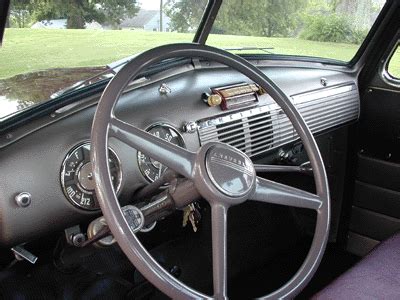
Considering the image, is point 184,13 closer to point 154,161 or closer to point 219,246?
point 154,161


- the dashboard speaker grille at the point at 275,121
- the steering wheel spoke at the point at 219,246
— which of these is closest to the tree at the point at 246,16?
the dashboard speaker grille at the point at 275,121

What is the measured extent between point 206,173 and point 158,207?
6.4 inches

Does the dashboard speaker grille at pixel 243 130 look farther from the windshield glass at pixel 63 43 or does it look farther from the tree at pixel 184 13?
the tree at pixel 184 13

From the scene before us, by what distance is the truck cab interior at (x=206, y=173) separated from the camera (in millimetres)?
1270

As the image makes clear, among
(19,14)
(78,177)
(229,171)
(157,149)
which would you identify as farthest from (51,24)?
(229,171)

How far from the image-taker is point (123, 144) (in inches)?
63.4

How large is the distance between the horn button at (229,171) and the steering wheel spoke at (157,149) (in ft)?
0.16

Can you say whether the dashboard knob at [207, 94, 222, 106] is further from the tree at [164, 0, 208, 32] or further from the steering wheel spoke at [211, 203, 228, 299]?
the steering wheel spoke at [211, 203, 228, 299]

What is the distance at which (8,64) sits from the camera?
1715 millimetres

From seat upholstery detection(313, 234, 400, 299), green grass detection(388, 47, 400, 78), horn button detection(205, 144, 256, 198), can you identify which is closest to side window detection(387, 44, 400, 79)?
green grass detection(388, 47, 400, 78)

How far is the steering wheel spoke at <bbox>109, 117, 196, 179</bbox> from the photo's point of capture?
4.08 feet

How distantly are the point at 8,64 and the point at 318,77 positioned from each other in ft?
4.52

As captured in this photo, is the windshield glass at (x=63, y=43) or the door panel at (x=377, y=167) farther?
the door panel at (x=377, y=167)

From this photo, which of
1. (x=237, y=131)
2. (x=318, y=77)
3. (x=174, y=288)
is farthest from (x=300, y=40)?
(x=174, y=288)
